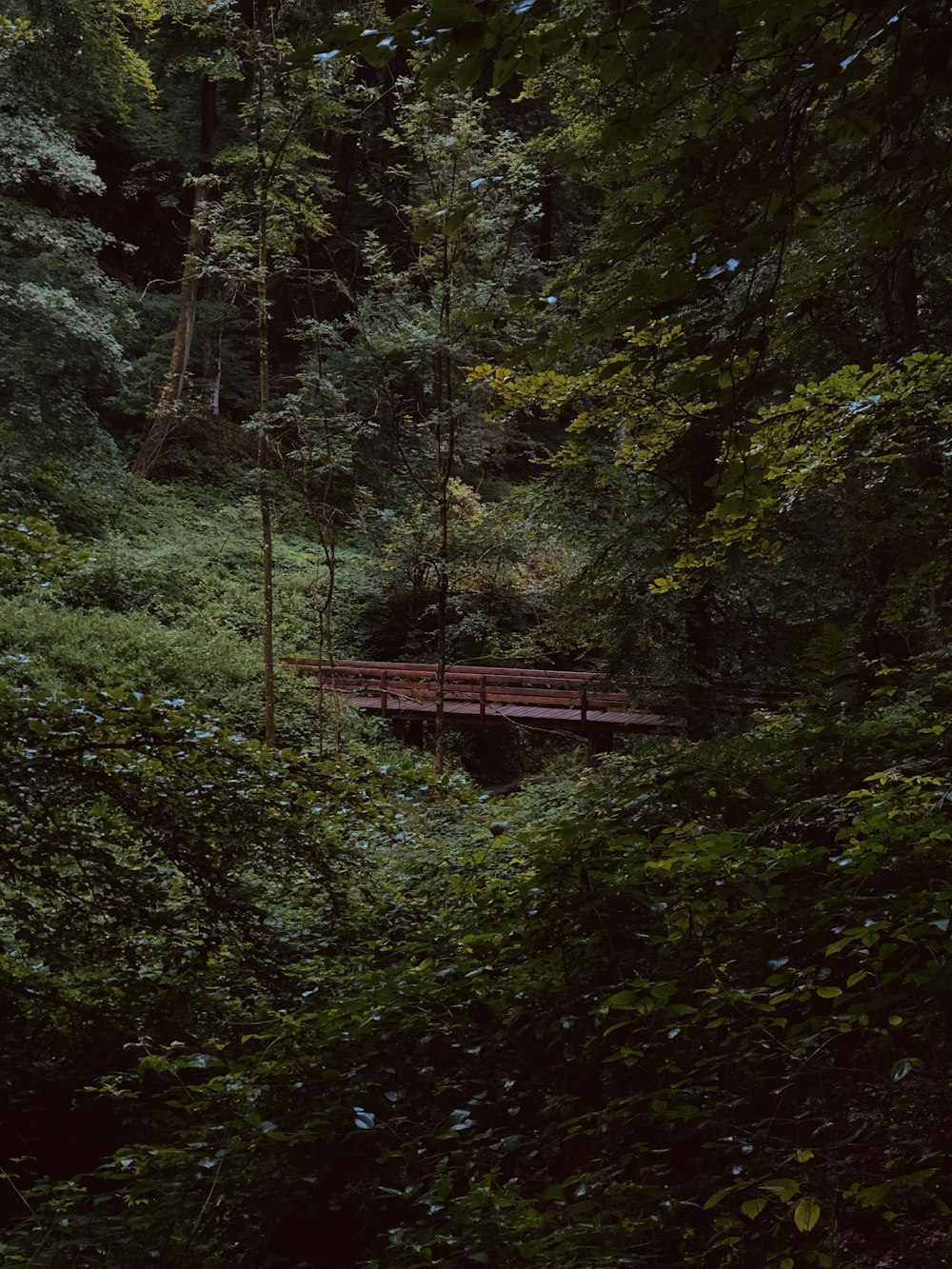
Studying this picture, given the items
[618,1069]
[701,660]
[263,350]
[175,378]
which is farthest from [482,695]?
[618,1069]

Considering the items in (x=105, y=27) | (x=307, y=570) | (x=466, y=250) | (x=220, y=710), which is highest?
(x=105, y=27)

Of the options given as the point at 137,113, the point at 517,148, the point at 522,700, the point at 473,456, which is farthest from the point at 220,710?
the point at 137,113

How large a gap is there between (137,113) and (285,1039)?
89.1 feet

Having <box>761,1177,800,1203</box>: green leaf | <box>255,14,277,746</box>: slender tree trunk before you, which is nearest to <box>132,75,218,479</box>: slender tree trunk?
<box>255,14,277,746</box>: slender tree trunk

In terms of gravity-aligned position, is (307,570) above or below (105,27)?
below

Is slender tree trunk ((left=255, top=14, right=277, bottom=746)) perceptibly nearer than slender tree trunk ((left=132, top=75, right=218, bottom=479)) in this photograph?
Yes

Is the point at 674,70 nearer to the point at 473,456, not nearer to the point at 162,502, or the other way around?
the point at 473,456

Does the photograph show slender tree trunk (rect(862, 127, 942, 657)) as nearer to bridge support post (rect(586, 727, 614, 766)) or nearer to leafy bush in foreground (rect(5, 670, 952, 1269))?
leafy bush in foreground (rect(5, 670, 952, 1269))

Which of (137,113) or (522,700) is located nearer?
(522,700)

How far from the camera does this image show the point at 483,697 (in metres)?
15.8

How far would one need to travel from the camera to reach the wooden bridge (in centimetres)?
1514

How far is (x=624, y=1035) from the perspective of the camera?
3053 millimetres

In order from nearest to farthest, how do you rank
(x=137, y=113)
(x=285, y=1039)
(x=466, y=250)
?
(x=285, y=1039)
(x=466, y=250)
(x=137, y=113)

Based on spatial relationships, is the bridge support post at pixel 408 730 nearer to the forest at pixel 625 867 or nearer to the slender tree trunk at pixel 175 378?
the forest at pixel 625 867
